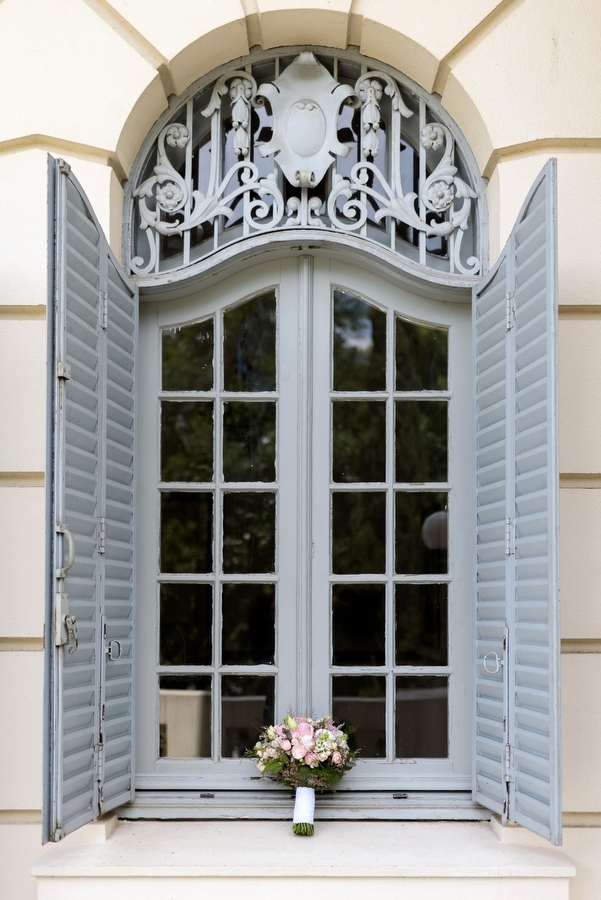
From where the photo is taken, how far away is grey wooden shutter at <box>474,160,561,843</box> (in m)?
3.11

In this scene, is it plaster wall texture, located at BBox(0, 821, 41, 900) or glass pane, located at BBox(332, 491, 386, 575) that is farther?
glass pane, located at BBox(332, 491, 386, 575)

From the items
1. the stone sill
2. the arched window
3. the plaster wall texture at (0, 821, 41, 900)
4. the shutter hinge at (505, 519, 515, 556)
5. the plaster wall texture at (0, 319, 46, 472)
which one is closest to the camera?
the stone sill

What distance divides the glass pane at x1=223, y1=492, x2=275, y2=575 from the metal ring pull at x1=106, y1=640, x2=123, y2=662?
1.73 feet

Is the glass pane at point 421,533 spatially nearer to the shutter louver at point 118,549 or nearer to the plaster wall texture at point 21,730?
the shutter louver at point 118,549

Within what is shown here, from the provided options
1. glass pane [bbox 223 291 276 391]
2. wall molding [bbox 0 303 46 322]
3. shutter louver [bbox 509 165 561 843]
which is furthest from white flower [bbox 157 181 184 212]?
shutter louver [bbox 509 165 561 843]

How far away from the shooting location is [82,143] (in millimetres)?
3658

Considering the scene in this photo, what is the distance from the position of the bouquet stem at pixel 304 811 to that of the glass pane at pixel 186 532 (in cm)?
94

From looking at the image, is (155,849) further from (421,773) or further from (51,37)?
(51,37)

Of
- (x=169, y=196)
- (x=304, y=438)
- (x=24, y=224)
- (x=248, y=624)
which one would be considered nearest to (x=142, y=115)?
(x=169, y=196)

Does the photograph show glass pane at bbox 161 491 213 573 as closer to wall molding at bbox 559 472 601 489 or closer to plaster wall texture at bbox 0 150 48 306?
plaster wall texture at bbox 0 150 48 306

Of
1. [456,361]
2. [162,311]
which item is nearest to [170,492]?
[162,311]

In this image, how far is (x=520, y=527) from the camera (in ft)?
11.0

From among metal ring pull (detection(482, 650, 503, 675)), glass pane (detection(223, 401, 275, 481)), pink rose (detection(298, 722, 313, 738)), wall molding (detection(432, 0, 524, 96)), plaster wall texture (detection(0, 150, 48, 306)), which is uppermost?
wall molding (detection(432, 0, 524, 96))

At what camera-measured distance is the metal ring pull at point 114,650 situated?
3.54 m
